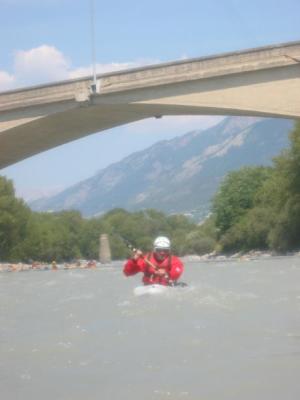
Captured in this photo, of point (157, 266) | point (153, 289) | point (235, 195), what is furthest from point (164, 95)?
point (235, 195)

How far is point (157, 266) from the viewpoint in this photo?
39.4ft

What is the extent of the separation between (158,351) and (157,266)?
4.94 meters

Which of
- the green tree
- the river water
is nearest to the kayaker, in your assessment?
the river water

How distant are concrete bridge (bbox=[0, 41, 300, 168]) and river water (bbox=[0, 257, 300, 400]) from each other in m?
22.8

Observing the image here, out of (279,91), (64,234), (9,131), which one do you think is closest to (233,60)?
(279,91)

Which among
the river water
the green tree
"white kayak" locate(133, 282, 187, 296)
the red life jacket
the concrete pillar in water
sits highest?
the green tree

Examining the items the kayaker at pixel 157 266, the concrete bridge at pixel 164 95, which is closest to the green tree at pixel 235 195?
the concrete bridge at pixel 164 95

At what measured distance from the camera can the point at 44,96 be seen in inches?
1502

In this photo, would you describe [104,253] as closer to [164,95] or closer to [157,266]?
[164,95]

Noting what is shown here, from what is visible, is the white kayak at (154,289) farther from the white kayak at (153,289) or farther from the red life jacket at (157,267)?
the red life jacket at (157,267)

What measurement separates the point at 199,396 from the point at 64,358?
2056mm

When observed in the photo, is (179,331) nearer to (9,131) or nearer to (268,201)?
(9,131)

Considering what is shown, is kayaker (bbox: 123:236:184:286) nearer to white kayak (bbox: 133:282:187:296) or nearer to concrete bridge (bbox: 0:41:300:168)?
white kayak (bbox: 133:282:187:296)

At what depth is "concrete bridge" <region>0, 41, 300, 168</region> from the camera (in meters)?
33.8
